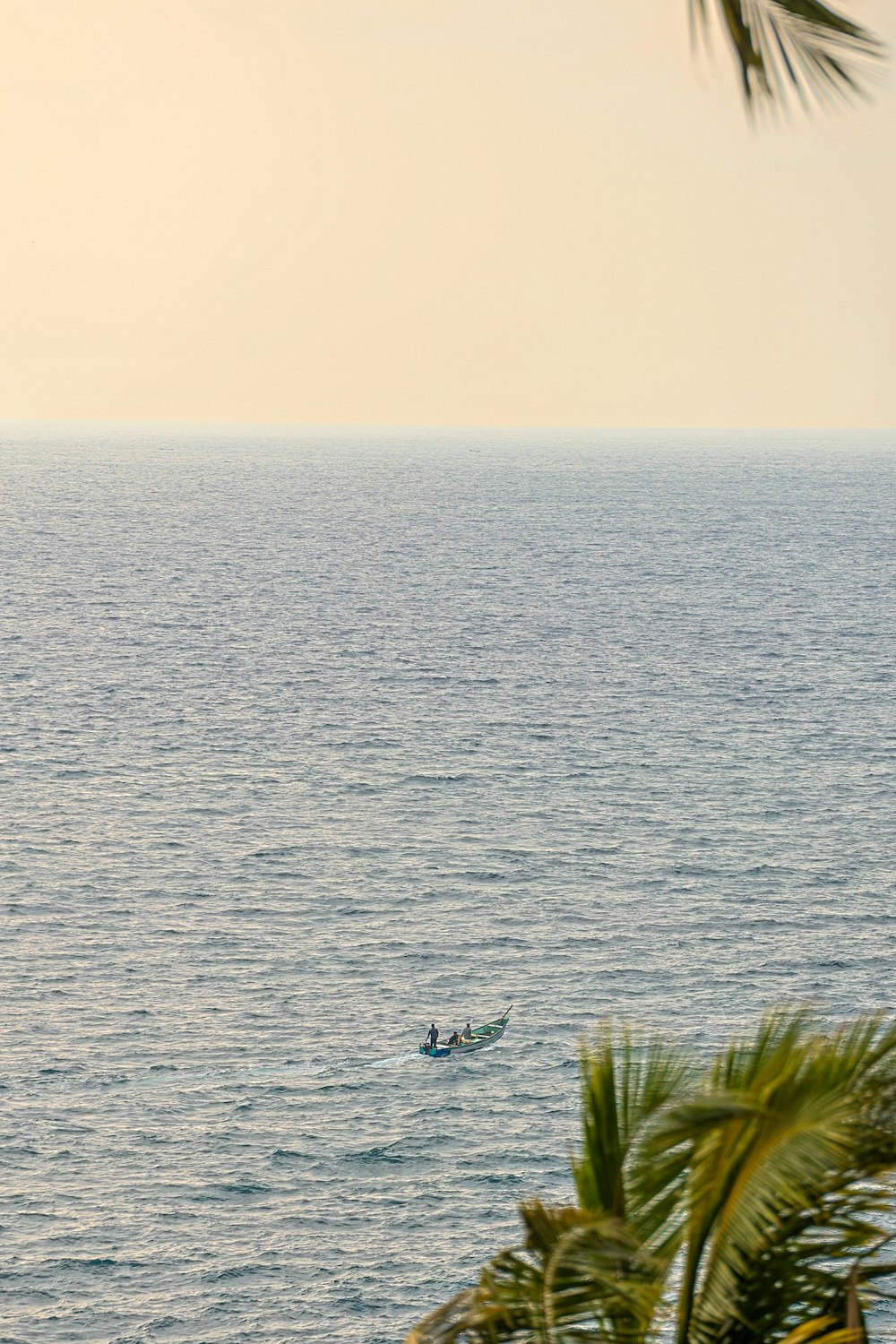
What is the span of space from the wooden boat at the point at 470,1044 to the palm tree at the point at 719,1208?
157ft

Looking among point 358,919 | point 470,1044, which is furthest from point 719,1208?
point 358,919

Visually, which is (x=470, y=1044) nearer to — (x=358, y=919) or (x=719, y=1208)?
(x=358, y=919)

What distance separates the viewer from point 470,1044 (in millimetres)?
56438

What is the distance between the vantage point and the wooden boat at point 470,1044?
185ft

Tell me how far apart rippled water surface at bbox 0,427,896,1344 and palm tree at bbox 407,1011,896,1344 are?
35879 mm

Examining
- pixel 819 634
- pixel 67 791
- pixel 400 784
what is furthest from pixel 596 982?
pixel 819 634

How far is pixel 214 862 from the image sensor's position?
7569 cm

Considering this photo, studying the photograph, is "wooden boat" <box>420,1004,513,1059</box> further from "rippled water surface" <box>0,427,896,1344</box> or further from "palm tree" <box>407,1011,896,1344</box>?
"palm tree" <box>407,1011,896,1344</box>

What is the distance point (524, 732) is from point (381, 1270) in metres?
57.1

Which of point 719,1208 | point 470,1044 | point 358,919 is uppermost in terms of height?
point 719,1208

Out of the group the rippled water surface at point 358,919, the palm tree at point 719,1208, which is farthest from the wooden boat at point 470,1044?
the palm tree at point 719,1208

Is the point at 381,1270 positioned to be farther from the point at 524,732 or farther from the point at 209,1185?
the point at 524,732

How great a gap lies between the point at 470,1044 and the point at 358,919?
44.7 ft

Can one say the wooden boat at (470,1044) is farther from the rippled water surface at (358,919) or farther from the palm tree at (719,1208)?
the palm tree at (719,1208)
